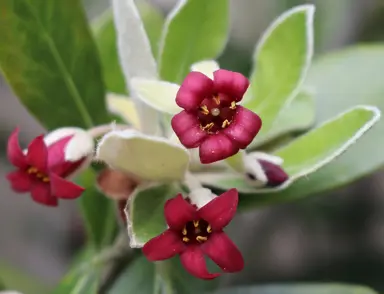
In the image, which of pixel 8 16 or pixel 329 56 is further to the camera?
pixel 329 56

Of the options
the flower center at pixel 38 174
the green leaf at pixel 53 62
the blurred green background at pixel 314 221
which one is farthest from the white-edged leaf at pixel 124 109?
the blurred green background at pixel 314 221

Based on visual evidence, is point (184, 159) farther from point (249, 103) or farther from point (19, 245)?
point (19, 245)

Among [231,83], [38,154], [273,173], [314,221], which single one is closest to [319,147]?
[273,173]

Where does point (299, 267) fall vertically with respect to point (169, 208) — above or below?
below

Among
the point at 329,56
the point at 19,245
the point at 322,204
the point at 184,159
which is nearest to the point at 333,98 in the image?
the point at 329,56

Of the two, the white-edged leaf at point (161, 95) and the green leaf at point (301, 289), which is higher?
the white-edged leaf at point (161, 95)

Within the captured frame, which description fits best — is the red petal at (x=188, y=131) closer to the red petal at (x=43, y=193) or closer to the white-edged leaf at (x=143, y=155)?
the white-edged leaf at (x=143, y=155)
